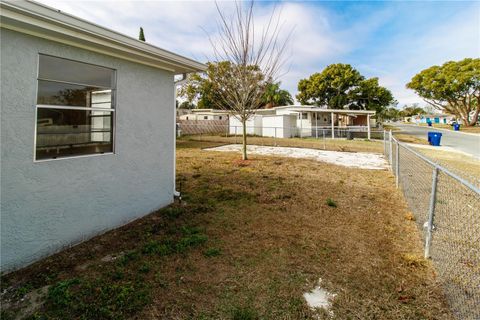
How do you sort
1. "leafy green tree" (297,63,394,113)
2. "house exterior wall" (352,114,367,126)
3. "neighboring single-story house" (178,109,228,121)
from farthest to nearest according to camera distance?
"house exterior wall" (352,114,367,126) < "leafy green tree" (297,63,394,113) < "neighboring single-story house" (178,109,228,121)

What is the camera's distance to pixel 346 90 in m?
33.2

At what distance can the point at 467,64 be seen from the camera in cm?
3178

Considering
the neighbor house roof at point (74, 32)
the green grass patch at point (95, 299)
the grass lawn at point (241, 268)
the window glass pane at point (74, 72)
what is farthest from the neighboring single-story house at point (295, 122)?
the green grass patch at point (95, 299)

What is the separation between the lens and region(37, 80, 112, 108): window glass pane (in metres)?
2.91

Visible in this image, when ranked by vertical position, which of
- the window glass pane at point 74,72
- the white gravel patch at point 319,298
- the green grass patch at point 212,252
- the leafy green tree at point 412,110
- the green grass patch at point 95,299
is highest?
the leafy green tree at point 412,110

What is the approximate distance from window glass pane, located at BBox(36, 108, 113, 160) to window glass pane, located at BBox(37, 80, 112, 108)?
0.10 metres

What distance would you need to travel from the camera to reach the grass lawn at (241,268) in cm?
217

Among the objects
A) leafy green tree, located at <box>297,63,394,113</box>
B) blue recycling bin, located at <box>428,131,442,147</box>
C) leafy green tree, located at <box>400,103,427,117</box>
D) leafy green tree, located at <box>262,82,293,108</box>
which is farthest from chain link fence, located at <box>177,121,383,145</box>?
leafy green tree, located at <box>400,103,427,117</box>

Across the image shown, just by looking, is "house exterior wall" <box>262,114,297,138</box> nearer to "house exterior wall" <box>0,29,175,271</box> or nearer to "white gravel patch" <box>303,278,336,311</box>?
"house exterior wall" <box>0,29,175,271</box>

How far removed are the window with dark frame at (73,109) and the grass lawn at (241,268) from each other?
1.42 meters

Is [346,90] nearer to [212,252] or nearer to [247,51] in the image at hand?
[247,51]

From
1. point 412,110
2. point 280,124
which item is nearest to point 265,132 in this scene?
point 280,124

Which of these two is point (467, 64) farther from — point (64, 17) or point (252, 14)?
point (64, 17)

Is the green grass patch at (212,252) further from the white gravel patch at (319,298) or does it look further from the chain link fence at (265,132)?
the chain link fence at (265,132)
